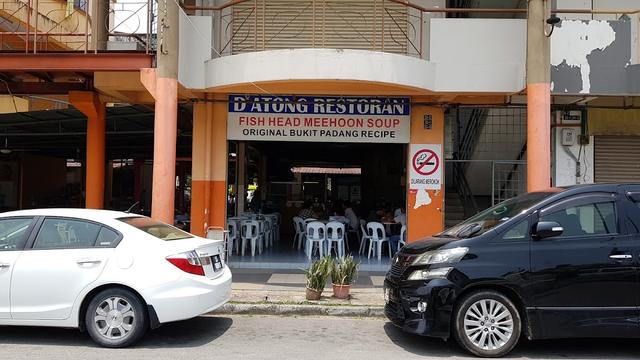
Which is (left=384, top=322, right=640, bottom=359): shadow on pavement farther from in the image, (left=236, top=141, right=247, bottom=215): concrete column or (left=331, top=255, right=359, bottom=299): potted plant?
(left=236, top=141, right=247, bottom=215): concrete column

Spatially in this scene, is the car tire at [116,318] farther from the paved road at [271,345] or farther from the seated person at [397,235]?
the seated person at [397,235]

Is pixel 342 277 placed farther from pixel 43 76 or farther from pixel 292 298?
pixel 43 76

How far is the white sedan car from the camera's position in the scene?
604cm

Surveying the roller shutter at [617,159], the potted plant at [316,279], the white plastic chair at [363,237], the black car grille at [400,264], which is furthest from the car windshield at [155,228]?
the roller shutter at [617,159]

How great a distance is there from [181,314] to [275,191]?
1349 cm

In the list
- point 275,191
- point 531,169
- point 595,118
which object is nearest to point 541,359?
point 531,169

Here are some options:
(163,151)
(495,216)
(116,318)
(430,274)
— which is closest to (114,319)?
(116,318)

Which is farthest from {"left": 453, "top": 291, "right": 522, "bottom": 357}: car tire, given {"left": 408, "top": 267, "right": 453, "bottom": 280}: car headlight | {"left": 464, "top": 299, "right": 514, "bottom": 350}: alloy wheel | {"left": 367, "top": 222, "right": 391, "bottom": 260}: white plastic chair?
{"left": 367, "top": 222, "right": 391, "bottom": 260}: white plastic chair

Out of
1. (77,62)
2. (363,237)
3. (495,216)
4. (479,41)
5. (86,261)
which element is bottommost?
(363,237)

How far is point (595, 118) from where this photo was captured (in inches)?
456

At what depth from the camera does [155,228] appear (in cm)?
681

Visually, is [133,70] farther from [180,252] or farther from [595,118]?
[595,118]

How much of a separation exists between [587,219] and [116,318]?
5.12 meters

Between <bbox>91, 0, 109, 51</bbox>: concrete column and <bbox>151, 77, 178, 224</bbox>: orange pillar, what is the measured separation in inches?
91.8
